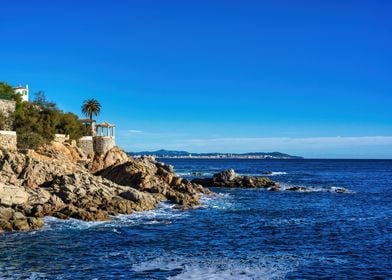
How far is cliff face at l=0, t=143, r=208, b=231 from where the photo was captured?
39250mm

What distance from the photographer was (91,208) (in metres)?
41.3

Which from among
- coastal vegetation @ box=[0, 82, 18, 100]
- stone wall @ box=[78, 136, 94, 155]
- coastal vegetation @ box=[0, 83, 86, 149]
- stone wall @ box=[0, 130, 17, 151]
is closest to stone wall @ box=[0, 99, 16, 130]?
coastal vegetation @ box=[0, 83, 86, 149]

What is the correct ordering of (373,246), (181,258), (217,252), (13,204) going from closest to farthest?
(181,258), (217,252), (373,246), (13,204)

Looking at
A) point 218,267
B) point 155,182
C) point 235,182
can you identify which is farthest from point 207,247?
point 235,182

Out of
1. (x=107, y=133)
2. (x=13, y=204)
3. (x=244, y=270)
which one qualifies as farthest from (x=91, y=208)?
(x=107, y=133)

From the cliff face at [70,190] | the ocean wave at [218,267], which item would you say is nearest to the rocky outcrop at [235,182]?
the cliff face at [70,190]

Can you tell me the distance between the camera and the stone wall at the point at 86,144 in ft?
268

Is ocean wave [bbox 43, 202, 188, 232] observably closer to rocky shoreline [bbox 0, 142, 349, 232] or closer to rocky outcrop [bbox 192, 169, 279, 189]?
rocky shoreline [bbox 0, 142, 349, 232]

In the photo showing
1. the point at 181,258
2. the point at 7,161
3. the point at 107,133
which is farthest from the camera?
the point at 107,133

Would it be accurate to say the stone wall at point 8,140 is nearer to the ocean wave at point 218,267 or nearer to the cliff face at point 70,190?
the cliff face at point 70,190

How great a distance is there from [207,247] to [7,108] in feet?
157

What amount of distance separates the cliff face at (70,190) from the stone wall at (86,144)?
37.5ft

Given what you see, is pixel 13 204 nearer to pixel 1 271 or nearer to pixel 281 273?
pixel 1 271

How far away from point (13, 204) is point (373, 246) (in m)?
27.7
